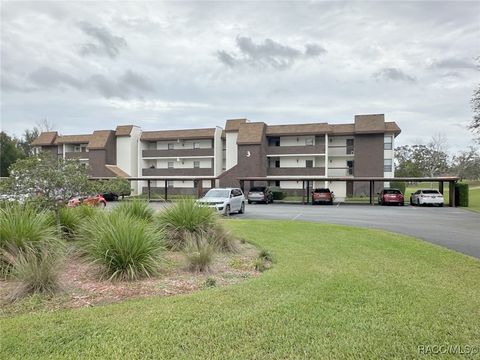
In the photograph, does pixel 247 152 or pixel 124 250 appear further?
pixel 247 152

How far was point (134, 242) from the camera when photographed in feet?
21.2

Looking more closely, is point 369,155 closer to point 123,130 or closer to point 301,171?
point 301,171

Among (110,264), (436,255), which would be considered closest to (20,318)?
(110,264)

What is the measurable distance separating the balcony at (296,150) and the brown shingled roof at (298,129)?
1.67 metres

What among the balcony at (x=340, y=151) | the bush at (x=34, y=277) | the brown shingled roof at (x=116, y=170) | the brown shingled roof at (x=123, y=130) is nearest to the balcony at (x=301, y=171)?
the balcony at (x=340, y=151)

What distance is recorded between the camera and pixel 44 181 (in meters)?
8.91

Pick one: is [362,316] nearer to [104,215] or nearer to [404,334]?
[404,334]

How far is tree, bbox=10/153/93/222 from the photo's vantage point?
8.89 meters

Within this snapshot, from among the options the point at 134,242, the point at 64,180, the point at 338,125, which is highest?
the point at 338,125

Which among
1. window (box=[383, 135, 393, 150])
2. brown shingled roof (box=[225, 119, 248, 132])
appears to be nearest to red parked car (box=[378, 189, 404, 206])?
window (box=[383, 135, 393, 150])

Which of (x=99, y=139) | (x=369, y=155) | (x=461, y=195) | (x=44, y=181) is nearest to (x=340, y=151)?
(x=369, y=155)

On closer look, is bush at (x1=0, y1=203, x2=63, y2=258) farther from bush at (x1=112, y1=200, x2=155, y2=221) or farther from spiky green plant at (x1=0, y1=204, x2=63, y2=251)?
bush at (x1=112, y1=200, x2=155, y2=221)

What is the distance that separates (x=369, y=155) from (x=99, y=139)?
35237 millimetres

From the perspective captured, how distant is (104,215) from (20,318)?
12.8 feet
